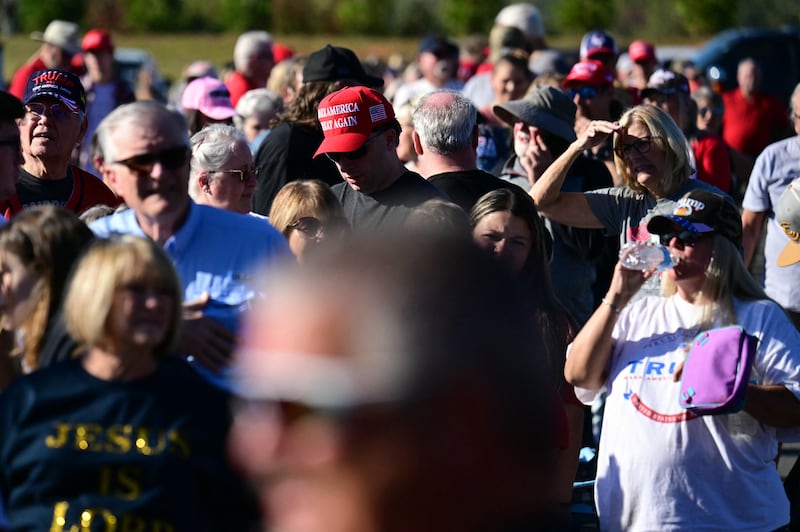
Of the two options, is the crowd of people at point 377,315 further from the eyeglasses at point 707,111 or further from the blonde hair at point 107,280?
the eyeglasses at point 707,111

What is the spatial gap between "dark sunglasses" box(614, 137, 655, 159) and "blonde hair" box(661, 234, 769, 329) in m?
1.36

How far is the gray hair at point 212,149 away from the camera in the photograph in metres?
4.99

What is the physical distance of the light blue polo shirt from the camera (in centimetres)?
369

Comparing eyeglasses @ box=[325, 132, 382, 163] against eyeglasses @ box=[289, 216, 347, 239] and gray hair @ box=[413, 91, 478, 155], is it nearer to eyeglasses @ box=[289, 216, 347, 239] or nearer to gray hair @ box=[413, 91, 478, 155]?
gray hair @ box=[413, 91, 478, 155]

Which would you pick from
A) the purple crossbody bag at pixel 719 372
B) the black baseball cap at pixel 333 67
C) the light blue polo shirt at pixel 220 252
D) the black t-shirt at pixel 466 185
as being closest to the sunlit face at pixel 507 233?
the black t-shirt at pixel 466 185

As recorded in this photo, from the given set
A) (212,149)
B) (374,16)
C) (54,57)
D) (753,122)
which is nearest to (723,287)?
(212,149)

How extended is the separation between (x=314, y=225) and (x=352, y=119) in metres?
0.66

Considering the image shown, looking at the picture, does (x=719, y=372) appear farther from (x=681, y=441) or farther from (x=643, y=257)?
(x=643, y=257)

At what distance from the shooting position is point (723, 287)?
4.29 meters

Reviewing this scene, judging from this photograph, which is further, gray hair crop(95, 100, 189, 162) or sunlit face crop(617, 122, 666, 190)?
sunlit face crop(617, 122, 666, 190)

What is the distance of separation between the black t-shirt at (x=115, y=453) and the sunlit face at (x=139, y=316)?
99 mm

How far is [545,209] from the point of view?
5926 mm

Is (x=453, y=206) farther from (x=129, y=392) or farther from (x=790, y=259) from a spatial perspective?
(x=790, y=259)

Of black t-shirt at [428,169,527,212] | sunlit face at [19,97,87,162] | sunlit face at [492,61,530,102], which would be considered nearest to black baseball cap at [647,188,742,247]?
black t-shirt at [428,169,527,212]
